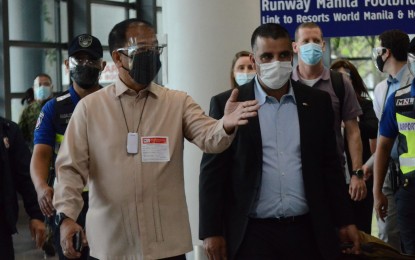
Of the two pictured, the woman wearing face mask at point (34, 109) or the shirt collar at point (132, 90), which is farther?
the woman wearing face mask at point (34, 109)

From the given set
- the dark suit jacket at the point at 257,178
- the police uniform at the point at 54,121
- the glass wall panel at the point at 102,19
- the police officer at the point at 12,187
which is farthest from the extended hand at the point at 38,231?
the glass wall panel at the point at 102,19

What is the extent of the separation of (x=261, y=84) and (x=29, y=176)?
146cm

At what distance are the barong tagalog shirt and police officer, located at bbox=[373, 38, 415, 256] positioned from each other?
74.7 inches

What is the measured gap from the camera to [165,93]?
411 centimetres

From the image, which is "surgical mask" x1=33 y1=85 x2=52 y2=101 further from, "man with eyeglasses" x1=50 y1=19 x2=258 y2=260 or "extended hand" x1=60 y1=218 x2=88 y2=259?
"extended hand" x1=60 y1=218 x2=88 y2=259

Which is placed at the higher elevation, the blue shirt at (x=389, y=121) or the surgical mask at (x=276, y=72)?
the surgical mask at (x=276, y=72)

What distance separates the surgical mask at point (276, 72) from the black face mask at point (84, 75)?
143 cm

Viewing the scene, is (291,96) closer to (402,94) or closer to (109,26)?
(402,94)

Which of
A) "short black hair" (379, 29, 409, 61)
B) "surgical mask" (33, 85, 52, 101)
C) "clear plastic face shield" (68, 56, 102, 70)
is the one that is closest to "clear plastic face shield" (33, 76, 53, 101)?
"surgical mask" (33, 85, 52, 101)

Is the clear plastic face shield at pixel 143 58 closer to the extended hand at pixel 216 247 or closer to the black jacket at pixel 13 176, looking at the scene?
the extended hand at pixel 216 247

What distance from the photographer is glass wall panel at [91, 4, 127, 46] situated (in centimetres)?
1588

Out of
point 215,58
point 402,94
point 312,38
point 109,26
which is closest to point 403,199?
point 402,94

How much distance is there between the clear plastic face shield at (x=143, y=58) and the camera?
4.09 meters

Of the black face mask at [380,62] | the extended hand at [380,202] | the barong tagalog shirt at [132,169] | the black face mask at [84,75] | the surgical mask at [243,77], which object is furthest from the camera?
the black face mask at [380,62]
